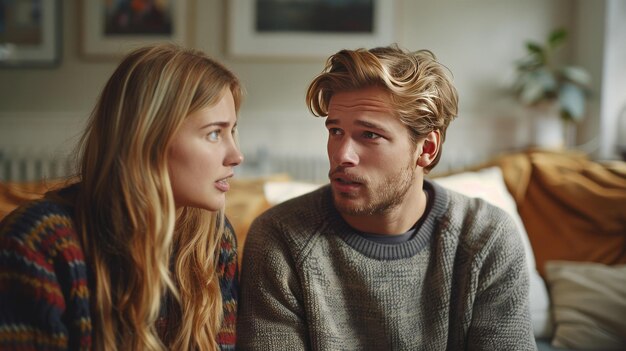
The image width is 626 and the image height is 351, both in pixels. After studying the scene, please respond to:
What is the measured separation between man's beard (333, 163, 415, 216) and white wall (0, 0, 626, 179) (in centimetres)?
250

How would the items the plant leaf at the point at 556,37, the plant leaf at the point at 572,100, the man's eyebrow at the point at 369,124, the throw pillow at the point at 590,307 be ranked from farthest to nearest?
the plant leaf at the point at 556,37 → the plant leaf at the point at 572,100 → the throw pillow at the point at 590,307 → the man's eyebrow at the point at 369,124

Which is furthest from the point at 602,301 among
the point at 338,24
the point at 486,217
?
the point at 338,24

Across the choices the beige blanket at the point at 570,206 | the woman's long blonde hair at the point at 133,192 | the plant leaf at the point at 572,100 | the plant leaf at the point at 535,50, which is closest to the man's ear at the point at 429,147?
the woman's long blonde hair at the point at 133,192

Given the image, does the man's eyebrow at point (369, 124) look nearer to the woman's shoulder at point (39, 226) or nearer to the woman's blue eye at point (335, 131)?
the woman's blue eye at point (335, 131)

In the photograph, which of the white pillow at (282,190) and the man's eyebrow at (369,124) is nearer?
the man's eyebrow at (369,124)

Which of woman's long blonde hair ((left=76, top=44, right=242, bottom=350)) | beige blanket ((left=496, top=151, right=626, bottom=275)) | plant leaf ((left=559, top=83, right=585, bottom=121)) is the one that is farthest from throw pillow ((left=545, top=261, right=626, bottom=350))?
plant leaf ((left=559, top=83, right=585, bottom=121))

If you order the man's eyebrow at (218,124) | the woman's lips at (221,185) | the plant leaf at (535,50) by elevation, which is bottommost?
the woman's lips at (221,185)

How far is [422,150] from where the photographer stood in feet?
4.60

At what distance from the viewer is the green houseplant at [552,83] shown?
11.2 feet

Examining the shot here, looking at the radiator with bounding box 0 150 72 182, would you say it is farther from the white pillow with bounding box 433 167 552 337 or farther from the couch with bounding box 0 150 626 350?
the white pillow with bounding box 433 167 552 337

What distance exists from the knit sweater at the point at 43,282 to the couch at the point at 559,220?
59 centimetres

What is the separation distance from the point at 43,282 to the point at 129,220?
18 cm

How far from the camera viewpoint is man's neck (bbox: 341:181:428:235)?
4.53ft

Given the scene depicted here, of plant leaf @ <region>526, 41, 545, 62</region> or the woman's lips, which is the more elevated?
plant leaf @ <region>526, 41, 545, 62</region>
